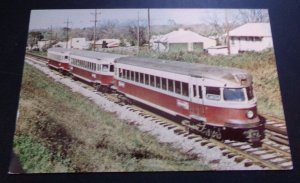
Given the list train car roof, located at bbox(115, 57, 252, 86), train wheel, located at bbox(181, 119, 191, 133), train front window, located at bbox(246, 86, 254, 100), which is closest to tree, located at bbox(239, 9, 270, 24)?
train car roof, located at bbox(115, 57, 252, 86)

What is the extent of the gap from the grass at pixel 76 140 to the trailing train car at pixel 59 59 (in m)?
0.19

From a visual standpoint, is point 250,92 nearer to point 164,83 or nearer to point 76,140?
point 164,83

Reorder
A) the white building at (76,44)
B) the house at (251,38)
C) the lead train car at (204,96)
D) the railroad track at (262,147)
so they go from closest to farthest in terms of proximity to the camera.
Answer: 1. the railroad track at (262,147)
2. the lead train car at (204,96)
3. the house at (251,38)
4. the white building at (76,44)

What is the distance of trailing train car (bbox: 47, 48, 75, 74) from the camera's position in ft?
10.1

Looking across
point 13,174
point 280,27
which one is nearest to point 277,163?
point 280,27

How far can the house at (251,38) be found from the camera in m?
2.99

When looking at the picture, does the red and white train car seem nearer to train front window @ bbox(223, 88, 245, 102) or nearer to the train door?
the train door

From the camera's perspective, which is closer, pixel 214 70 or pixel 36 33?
pixel 214 70

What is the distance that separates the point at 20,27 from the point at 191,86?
4.81 ft

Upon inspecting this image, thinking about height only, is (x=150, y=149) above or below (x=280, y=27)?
below

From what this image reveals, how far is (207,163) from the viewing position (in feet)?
8.52

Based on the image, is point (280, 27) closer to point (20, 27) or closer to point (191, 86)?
point (191, 86)

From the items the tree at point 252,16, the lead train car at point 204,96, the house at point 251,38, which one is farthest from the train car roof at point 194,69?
the tree at point 252,16

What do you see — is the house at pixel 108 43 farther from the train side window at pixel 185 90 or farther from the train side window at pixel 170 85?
the train side window at pixel 185 90
